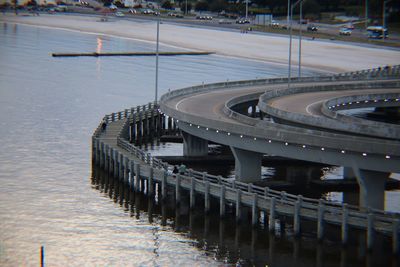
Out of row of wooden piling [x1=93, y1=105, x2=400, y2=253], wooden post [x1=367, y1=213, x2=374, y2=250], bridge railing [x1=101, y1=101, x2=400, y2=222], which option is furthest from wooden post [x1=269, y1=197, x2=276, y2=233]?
wooden post [x1=367, y1=213, x2=374, y2=250]

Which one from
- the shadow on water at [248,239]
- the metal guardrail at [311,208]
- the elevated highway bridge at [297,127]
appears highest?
the elevated highway bridge at [297,127]

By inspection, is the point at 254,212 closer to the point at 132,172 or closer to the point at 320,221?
the point at 320,221

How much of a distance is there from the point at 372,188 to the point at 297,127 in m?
12.3

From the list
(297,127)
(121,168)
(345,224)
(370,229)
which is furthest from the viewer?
(121,168)

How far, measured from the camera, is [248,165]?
72312 millimetres

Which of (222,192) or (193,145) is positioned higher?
(193,145)

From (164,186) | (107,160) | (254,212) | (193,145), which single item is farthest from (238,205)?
(193,145)

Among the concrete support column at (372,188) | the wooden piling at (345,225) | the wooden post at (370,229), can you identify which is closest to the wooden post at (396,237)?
the wooden post at (370,229)

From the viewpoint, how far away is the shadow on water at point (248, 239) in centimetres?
5866

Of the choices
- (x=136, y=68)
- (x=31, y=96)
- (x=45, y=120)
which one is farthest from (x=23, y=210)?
(x=136, y=68)

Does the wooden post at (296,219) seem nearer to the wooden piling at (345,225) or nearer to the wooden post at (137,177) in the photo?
the wooden piling at (345,225)

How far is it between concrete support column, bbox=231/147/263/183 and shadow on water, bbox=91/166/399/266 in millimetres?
4162

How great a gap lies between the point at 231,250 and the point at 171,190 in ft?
39.1

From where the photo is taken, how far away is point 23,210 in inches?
2685
